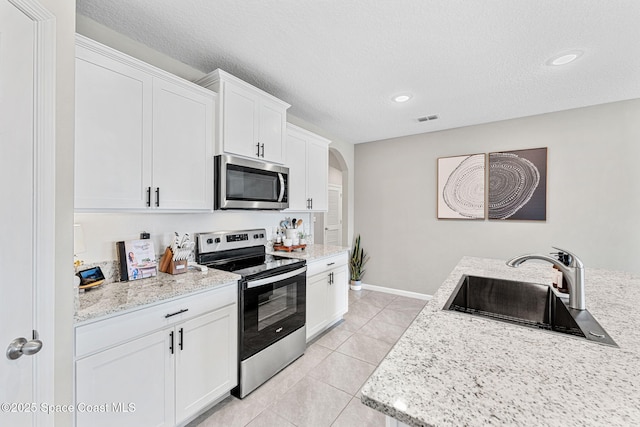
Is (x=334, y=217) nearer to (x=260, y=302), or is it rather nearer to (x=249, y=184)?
(x=249, y=184)

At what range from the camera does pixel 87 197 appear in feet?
4.69

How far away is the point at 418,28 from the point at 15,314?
95.5 inches

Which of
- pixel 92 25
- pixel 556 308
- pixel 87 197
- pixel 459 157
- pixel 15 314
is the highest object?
pixel 92 25

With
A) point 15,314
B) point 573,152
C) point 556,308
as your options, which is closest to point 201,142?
point 15,314

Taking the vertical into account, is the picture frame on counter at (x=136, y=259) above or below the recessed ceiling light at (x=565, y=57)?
below

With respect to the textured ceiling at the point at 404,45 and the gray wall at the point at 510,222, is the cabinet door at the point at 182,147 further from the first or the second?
the gray wall at the point at 510,222

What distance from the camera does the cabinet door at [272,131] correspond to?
2.39m

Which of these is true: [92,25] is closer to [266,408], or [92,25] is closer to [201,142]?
[201,142]

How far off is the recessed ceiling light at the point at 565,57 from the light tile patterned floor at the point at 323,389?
2892 mm

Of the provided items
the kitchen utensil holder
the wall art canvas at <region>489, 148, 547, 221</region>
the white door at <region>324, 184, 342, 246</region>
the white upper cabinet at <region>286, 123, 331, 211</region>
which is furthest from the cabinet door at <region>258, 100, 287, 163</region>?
the white door at <region>324, 184, 342, 246</region>

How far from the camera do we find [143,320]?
1.38 m

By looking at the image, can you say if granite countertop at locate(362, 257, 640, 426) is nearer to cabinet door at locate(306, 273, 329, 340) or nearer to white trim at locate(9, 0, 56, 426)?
white trim at locate(9, 0, 56, 426)

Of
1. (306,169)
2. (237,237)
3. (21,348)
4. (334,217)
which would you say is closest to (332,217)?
(334,217)

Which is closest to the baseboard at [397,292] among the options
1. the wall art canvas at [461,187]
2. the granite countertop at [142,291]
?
the wall art canvas at [461,187]
